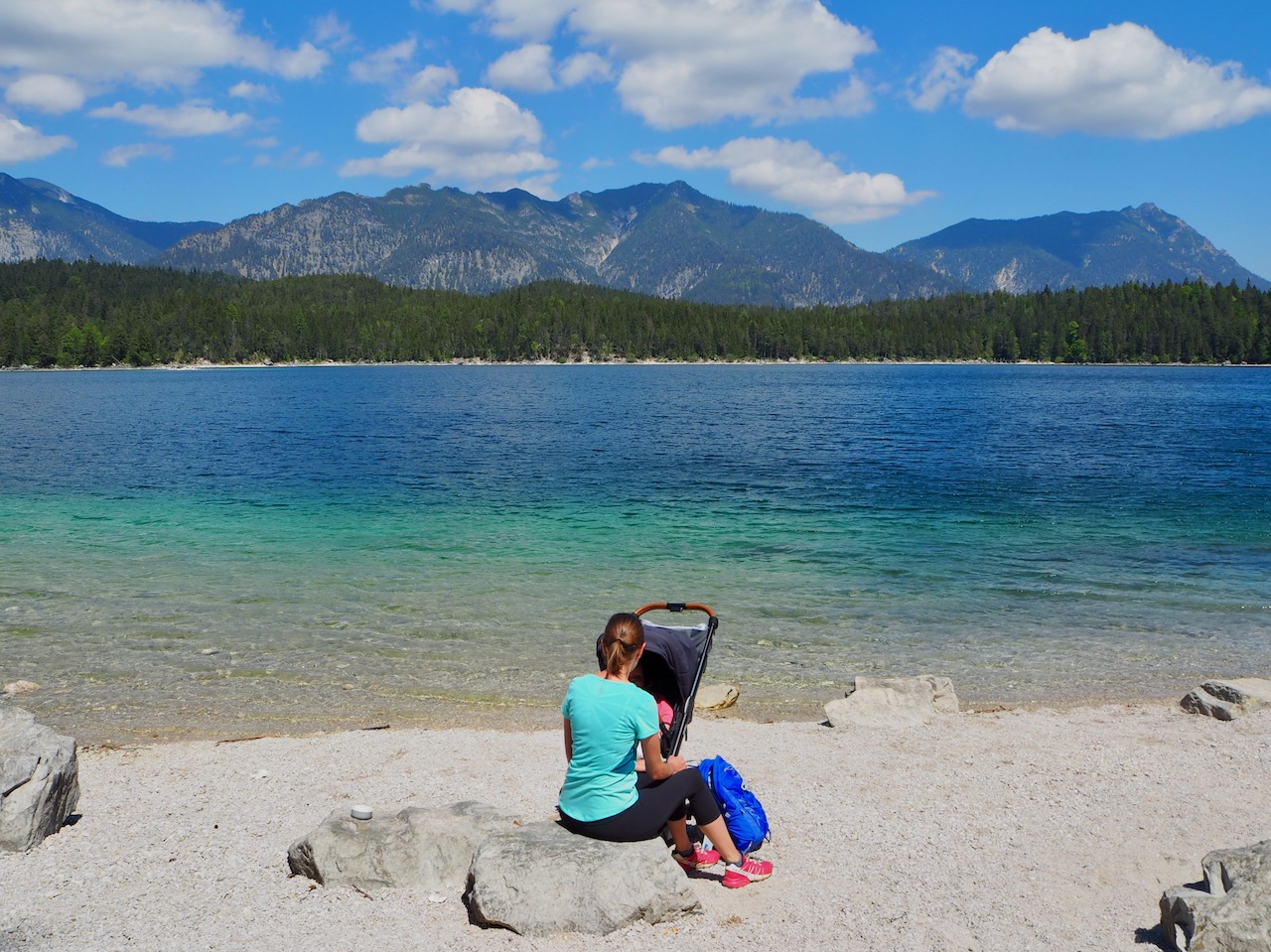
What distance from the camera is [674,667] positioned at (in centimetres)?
818

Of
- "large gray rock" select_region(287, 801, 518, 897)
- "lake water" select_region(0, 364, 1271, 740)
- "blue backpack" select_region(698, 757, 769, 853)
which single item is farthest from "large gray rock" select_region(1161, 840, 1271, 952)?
"lake water" select_region(0, 364, 1271, 740)

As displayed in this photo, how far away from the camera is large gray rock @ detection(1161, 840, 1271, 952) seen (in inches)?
229

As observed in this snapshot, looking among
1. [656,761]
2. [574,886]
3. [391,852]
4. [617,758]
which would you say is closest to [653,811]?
[656,761]

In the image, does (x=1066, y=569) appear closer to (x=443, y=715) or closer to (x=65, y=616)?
(x=443, y=715)

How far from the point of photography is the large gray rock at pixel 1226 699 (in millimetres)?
11797

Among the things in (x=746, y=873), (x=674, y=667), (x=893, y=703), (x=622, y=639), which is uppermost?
(x=622, y=639)

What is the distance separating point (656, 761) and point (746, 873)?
49.7 inches

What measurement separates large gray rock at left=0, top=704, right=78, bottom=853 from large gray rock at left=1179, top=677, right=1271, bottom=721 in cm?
1299

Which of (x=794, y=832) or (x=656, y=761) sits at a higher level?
(x=656, y=761)

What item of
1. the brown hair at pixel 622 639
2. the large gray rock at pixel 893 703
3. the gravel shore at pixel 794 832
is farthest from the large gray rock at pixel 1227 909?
the large gray rock at pixel 893 703

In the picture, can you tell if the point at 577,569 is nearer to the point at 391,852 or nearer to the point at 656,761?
the point at 391,852

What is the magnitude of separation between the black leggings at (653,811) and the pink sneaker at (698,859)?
34cm

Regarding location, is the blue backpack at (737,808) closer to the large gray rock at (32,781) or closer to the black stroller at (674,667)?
the black stroller at (674,667)

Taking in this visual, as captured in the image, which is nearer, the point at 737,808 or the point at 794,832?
the point at 737,808
